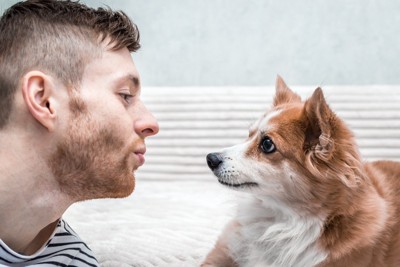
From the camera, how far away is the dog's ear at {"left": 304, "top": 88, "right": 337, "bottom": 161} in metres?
1.48

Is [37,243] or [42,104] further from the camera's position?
[37,243]

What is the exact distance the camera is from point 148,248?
5.91ft

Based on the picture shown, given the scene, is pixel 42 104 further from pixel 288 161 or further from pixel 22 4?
pixel 288 161

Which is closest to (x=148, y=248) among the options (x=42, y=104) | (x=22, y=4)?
(x=42, y=104)

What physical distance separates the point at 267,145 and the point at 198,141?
1513 millimetres

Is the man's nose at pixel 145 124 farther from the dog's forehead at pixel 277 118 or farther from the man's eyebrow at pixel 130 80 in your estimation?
the dog's forehead at pixel 277 118

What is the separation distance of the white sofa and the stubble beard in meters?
0.85

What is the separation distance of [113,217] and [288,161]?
1.01 m

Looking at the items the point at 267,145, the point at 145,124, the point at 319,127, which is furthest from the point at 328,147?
the point at 145,124

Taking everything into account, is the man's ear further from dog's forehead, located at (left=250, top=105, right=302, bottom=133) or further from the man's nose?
dog's forehead, located at (left=250, top=105, right=302, bottom=133)

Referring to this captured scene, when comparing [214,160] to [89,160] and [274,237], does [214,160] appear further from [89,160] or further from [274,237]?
[89,160]

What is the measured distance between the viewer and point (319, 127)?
1510 mm

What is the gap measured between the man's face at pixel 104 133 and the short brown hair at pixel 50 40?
4 centimetres

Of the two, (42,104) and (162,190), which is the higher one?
(42,104)
